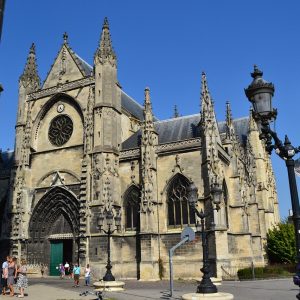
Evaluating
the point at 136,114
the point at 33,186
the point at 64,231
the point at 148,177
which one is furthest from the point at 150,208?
the point at 136,114

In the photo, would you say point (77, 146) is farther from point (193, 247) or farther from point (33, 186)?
point (193, 247)

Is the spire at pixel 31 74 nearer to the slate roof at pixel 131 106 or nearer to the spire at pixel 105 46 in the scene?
the spire at pixel 105 46

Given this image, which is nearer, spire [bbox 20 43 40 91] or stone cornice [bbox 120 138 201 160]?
stone cornice [bbox 120 138 201 160]

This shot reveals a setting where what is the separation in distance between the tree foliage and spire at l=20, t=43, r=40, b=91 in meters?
24.7

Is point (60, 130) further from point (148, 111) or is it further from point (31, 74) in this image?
point (148, 111)

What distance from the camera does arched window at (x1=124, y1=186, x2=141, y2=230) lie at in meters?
26.6

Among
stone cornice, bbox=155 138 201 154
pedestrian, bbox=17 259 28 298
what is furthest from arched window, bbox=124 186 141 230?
pedestrian, bbox=17 259 28 298

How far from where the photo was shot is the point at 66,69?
106 ft

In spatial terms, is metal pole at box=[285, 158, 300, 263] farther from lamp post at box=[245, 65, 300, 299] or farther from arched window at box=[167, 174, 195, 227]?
arched window at box=[167, 174, 195, 227]

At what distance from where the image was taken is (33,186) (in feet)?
99.1

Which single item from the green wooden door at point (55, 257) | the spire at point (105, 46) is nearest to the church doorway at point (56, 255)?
the green wooden door at point (55, 257)

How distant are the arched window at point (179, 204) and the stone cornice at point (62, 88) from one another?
34.7 feet

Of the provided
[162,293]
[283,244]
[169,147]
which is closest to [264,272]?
[283,244]

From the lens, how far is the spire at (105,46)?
1174 inches
